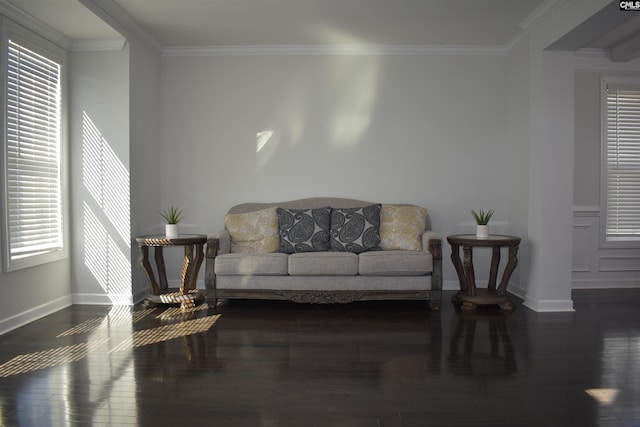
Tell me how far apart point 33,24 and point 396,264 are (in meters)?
3.77

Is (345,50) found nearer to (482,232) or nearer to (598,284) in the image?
(482,232)

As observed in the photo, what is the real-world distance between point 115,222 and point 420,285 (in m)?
2.98

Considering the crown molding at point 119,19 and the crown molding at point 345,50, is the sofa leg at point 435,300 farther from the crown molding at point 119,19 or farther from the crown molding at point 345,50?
the crown molding at point 119,19

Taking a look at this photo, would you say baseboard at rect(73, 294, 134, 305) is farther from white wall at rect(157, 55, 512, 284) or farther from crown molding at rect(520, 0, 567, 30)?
crown molding at rect(520, 0, 567, 30)

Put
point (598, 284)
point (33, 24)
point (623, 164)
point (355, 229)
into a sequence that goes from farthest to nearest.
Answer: point (623, 164) → point (598, 284) → point (355, 229) → point (33, 24)

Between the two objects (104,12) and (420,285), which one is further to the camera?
(420,285)

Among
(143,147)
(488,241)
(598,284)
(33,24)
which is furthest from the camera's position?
(598,284)

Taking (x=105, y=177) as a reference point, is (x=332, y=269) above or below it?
below

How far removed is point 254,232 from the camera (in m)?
5.14

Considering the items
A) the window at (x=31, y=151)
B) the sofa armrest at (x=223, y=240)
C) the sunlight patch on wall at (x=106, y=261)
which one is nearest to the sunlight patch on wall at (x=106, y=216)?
the sunlight patch on wall at (x=106, y=261)

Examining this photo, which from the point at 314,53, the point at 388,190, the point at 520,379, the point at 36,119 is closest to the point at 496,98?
the point at 388,190

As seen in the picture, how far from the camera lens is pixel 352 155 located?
18.5 feet

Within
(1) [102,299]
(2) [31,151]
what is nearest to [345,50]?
(2) [31,151]

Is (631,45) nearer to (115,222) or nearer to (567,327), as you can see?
(567,327)
